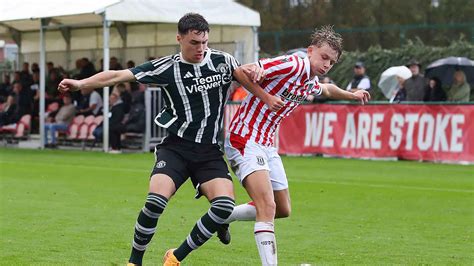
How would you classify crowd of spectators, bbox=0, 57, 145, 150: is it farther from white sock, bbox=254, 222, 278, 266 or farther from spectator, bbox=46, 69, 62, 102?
white sock, bbox=254, 222, 278, 266

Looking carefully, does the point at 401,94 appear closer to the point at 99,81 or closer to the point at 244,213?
the point at 244,213

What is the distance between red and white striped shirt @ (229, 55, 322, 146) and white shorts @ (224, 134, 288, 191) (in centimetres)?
6

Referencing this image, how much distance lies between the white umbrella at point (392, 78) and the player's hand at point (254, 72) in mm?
16088

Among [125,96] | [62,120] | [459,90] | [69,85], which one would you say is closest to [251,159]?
[69,85]

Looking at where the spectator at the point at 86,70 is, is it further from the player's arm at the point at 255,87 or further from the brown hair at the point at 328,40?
the player's arm at the point at 255,87

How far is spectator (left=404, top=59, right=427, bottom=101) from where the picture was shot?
925 inches

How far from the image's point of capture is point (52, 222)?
1174 centimetres

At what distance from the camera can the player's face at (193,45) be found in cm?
835

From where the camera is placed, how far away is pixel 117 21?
1045 inches

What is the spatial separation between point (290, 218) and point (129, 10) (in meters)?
13.5

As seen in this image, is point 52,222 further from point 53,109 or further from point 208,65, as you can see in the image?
point 53,109

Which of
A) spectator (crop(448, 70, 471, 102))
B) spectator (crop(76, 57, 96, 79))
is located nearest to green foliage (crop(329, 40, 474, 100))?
spectator (crop(448, 70, 471, 102))

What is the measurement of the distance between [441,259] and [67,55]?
24620 millimetres

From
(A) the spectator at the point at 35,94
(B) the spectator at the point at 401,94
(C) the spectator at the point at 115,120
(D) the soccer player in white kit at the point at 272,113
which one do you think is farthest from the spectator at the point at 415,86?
(D) the soccer player in white kit at the point at 272,113
